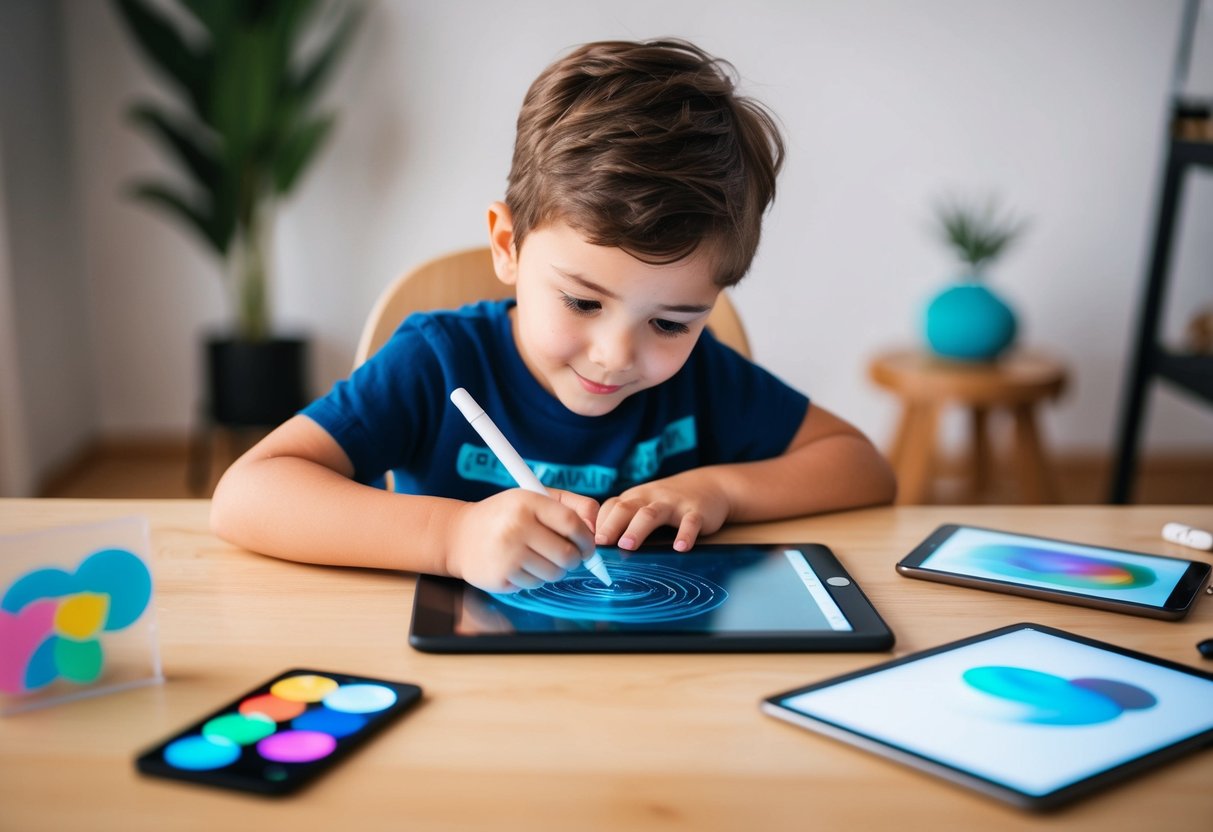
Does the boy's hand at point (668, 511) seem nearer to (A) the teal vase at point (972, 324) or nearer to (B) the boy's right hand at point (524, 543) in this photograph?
(B) the boy's right hand at point (524, 543)

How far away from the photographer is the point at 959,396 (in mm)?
2379

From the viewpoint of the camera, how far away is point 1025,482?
8.50 feet

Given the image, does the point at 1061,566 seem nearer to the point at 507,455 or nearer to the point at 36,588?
the point at 507,455

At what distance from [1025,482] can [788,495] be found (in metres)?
1.85

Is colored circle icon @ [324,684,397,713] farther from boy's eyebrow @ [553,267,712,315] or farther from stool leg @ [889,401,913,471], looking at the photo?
stool leg @ [889,401,913,471]

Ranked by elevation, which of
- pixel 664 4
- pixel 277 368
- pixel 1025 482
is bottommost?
pixel 1025 482

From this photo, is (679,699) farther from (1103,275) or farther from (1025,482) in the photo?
(1103,275)

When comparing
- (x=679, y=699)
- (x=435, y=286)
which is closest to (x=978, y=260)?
(x=435, y=286)

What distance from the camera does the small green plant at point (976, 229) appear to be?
2623mm

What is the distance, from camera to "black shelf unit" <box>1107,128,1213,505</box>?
2.22m

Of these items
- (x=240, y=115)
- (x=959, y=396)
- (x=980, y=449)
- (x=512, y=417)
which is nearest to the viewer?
(x=512, y=417)

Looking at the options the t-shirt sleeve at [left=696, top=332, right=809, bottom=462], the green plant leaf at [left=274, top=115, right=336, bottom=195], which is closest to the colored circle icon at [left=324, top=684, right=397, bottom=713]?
the t-shirt sleeve at [left=696, top=332, right=809, bottom=462]

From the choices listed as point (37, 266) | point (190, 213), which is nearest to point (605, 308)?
point (190, 213)

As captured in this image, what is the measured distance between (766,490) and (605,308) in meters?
0.21
